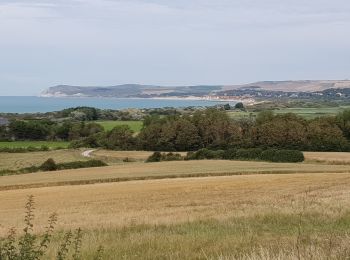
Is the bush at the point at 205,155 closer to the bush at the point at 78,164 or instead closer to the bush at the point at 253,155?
the bush at the point at 253,155

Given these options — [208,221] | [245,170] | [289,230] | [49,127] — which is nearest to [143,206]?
[208,221]

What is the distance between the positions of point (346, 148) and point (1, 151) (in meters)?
60.1

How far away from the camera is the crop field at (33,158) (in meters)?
78.2

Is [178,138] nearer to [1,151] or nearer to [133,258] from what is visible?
[1,151]

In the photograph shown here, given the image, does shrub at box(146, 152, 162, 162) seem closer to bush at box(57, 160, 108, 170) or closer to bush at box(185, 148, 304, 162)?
bush at box(185, 148, 304, 162)

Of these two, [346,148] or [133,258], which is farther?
[346,148]

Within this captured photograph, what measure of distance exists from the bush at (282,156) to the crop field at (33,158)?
93.4 ft

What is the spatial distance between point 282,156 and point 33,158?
3920 centimetres

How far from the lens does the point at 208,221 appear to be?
1458cm

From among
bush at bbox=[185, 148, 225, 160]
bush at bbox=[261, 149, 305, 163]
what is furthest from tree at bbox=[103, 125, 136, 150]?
bush at bbox=[261, 149, 305, 163]

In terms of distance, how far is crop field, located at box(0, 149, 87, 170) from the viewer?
78244 millimetres

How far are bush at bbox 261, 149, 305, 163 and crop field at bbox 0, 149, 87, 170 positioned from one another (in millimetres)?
28475

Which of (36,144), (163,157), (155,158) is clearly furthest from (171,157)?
(36,144)

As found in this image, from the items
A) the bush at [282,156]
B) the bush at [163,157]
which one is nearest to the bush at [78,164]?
the bush at [163,157]
